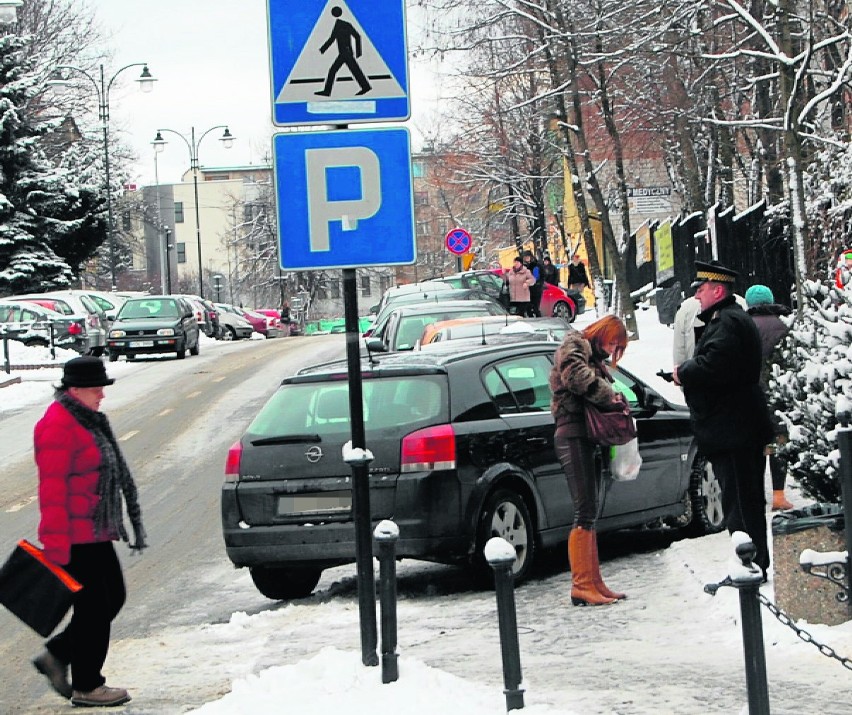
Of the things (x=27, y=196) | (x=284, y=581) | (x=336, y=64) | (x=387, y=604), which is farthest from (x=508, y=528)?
(x=27, y=196)

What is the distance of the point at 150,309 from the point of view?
37500 millimetres

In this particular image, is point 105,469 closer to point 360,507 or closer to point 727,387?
point 360,507

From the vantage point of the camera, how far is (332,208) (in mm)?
6953

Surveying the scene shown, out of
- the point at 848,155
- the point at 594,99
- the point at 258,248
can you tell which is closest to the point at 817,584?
the point at 848,155

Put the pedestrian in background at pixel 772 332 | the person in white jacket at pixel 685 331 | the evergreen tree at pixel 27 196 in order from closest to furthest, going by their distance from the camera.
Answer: the pedestrian in background at pixel 772 332
the person in white jacket at pixel 685 331
the evergreen tree at pixel 27 196

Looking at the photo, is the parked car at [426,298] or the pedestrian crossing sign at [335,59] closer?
the pedestrian crossing sign at [335,59]

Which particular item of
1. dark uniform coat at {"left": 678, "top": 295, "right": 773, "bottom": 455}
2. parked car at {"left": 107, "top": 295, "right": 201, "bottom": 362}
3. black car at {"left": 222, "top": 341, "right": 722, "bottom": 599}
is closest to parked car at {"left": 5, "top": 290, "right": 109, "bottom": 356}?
parked car at {"left": 107, "top": 295, "right": 201, "bottom": 362}

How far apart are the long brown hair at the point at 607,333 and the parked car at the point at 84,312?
2949cm

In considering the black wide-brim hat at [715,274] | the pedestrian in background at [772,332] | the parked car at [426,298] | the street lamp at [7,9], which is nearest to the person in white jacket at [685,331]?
the pedestrian in background at [772,332]

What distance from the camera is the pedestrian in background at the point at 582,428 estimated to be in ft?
29.7

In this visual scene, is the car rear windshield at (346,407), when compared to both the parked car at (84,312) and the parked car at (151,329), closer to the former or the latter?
the parked car at (151,329)

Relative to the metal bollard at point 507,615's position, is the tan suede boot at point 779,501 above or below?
below

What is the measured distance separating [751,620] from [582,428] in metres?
4.37

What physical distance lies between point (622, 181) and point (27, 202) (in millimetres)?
22774
